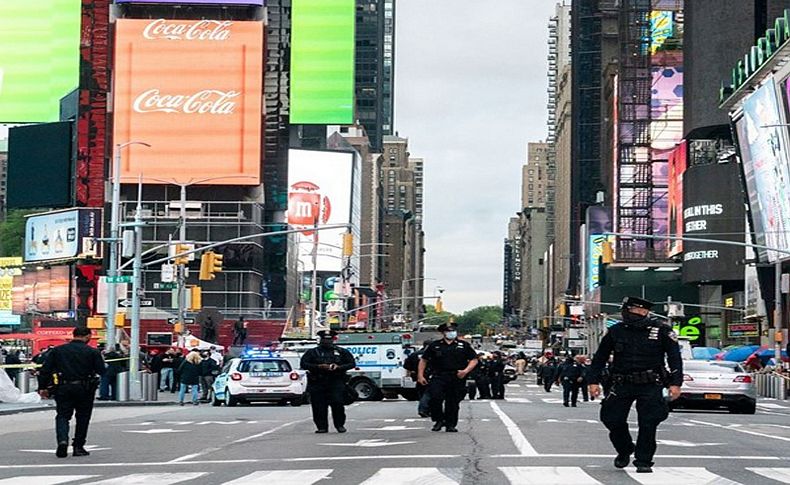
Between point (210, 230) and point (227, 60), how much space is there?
12532mm

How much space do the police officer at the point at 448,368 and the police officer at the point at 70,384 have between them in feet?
17.9

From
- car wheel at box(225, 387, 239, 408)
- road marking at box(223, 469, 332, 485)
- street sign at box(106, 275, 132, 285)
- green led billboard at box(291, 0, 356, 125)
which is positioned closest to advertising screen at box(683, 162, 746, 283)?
green led billboard at box(291, 0, 356, 125)

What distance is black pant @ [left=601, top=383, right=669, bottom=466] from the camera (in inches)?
569

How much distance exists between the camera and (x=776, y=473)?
1488 cm

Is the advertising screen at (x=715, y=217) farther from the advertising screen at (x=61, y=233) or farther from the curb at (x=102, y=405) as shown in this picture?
the curb at (x=102, y=405)

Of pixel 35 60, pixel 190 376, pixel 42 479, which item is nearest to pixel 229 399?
pixel 190 376

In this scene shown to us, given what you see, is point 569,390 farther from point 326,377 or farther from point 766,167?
point 766,167

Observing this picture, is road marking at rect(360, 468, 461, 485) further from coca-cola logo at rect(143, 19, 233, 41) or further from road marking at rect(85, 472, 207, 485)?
coca-cola logo at rect(143, 19, 233, 41)

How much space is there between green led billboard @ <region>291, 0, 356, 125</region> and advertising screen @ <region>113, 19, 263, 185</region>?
16746mm

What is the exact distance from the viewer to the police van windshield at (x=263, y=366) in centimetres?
3756

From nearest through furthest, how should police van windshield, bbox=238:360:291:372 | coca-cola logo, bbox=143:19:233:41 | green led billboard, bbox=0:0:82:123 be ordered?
police van windshield, bbox=238:360:291:372, coca-cola logo, bbox=143:19:233:41, green led billboard, bbox=0:0:82:123

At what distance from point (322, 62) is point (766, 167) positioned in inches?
2148

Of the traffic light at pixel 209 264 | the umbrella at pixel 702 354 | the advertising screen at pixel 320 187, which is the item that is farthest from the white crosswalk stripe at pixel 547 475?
the advertising screen at pixel 320 187

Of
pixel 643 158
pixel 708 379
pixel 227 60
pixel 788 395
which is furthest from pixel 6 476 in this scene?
pixel 643 158
